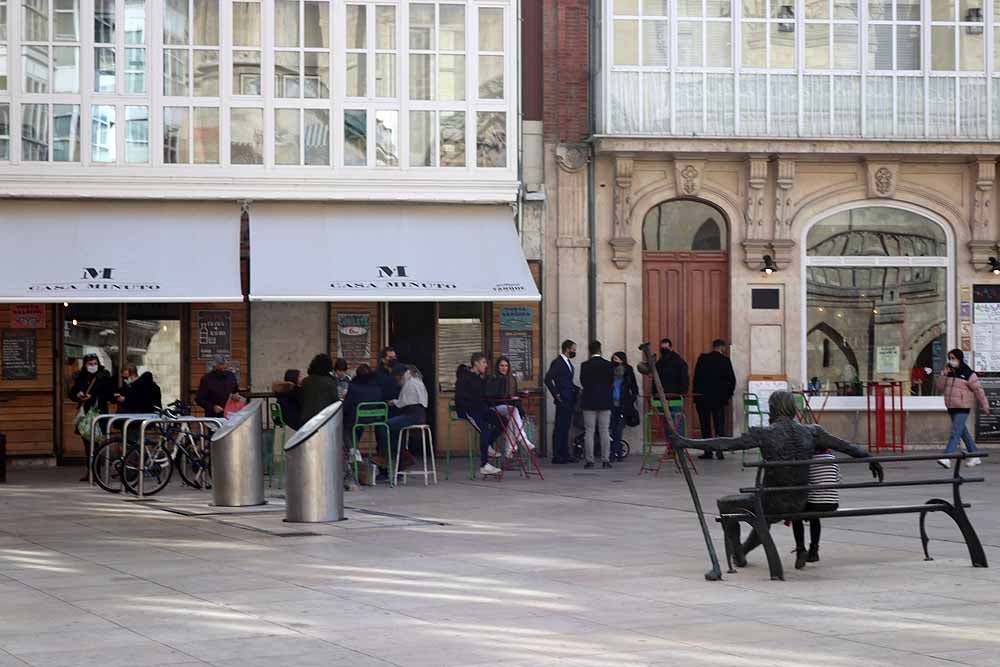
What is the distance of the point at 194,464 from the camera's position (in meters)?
19.1

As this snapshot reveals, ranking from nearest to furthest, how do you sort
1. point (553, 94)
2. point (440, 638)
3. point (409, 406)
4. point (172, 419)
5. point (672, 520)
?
point (440, 638) → point (672, 520) → point (172, 419) → point (409, 406) → point (553, 94)

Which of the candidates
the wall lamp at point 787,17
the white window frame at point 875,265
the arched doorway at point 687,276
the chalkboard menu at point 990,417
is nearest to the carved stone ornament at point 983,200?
the white window frame at point 875,265

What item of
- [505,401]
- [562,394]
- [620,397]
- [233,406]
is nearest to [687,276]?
[620,397]

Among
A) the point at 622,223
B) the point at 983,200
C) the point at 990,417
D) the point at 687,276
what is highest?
the point at 983,200

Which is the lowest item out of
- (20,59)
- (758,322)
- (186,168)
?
(758,322)

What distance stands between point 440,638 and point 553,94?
1738 centimetres

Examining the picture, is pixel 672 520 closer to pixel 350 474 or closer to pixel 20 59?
pixel 350 474

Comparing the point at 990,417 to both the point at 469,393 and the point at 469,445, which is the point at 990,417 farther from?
the point at 469,393

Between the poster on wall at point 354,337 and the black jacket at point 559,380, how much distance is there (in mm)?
3184

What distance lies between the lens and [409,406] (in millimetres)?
19578

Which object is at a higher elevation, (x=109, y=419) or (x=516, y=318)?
(x=516, y=318)

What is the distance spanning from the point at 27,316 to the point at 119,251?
213 centimetres

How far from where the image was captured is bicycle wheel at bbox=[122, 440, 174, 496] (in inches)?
719

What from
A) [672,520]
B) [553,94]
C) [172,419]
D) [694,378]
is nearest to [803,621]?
[672,520]
